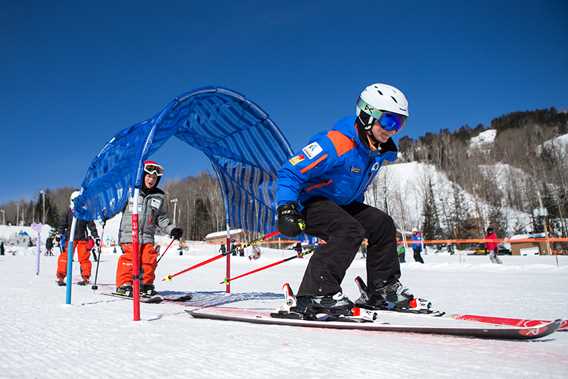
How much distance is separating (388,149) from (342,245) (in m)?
1.20

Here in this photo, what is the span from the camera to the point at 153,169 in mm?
5840

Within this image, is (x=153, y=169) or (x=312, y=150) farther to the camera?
(x=153, y=169)

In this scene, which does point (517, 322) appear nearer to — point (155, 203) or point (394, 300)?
point (394, 300)

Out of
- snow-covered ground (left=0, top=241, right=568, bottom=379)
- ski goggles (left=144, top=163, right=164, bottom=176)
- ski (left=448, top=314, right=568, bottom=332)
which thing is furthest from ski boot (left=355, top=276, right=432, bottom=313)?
ski goggles (left=144, top=163, right=164, bottom=176)

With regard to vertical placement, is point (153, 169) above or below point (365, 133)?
above

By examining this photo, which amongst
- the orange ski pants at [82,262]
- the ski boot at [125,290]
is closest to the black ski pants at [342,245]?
the ski boot at [125,290]

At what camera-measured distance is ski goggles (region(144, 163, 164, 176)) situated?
580 cm

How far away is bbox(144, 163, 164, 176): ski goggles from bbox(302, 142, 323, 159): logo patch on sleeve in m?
3.04

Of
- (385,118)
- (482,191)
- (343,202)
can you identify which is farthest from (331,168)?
(482,191)

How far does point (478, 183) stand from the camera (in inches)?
1802

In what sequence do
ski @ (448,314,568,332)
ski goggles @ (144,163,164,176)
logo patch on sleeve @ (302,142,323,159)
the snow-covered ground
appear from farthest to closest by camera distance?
ski goggles @ (144,163,164,176)
logo patch on sleeve @ (302,142,323,159)
ski @ (448,314,568,332)
the snow-covered ground

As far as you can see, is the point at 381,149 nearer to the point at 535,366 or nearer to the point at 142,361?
the point at 535,366

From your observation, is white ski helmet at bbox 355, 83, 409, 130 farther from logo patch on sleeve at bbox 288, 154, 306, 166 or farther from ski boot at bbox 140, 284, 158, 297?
ski boot at bbox 140, 284, 158, 297

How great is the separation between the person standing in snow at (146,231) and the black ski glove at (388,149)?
318 centimetres
